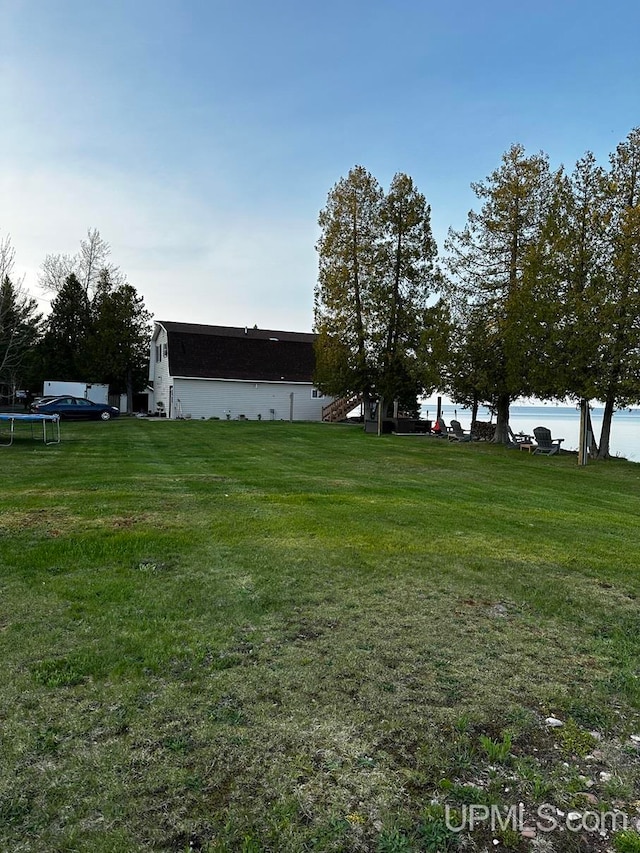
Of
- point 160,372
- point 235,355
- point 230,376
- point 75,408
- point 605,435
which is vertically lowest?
point 605,435

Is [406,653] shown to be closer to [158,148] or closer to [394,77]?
[394,77]

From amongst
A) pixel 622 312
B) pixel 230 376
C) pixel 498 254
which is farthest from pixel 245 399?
pixel 622 312

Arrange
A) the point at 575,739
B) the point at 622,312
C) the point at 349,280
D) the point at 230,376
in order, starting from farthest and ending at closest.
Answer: the point at 230,376, the point at 349,280, the point at 622,312, the point at 575,739

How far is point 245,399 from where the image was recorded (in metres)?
31.8

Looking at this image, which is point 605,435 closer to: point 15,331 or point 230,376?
point 230,376

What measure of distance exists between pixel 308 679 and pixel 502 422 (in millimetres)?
18475

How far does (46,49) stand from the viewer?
1201 centimetres

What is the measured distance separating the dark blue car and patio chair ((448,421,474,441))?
1789cm

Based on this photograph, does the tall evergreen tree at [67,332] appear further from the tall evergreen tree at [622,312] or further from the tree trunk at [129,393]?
the tall evergreen tree at [622,312]

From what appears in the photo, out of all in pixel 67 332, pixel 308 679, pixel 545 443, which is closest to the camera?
pixel 308 679

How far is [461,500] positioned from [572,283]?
10169 mm

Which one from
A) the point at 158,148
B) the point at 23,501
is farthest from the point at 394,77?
the point at 23,501

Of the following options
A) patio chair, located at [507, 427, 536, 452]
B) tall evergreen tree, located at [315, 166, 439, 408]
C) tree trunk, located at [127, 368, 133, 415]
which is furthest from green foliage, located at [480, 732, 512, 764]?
tree trunk, located at [127, 368, 133, 415]

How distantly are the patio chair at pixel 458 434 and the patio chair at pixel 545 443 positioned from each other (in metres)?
2.93
